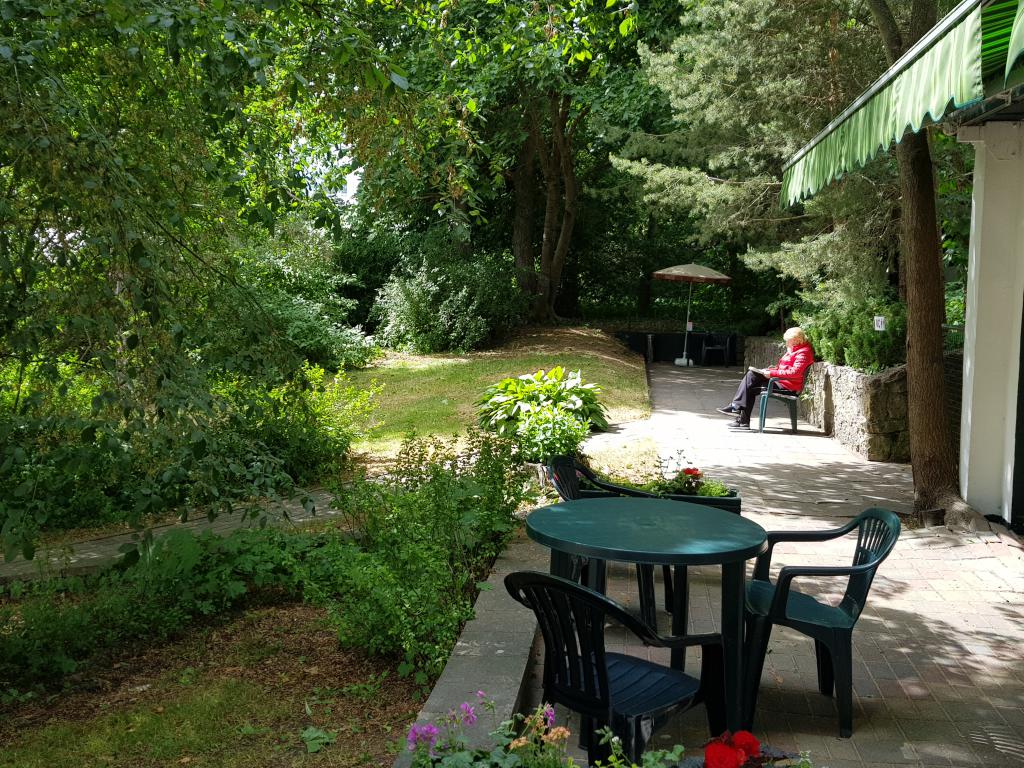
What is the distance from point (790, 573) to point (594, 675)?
109 centimetres

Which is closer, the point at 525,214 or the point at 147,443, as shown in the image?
the point at 147,443

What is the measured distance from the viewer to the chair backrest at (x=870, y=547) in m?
4.05

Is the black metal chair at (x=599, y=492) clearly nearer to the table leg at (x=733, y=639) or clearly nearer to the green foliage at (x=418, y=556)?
the green foliage at (x=418, y=556)

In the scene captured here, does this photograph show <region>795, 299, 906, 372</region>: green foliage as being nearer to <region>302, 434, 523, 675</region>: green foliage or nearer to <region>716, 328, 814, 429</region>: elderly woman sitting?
<region>716, 328, 814, 429</region>: elderly woman sitting

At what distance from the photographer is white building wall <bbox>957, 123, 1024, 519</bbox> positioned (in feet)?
25.1

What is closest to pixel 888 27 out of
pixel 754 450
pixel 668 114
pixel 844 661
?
pixel 754 450

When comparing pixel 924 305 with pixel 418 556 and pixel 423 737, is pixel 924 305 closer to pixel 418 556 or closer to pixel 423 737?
pixel 418 556

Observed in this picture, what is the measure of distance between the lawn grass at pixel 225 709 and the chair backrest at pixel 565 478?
1431 mm

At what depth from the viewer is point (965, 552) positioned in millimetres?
7008

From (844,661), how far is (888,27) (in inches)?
240

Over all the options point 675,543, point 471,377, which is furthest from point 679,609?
point 471,377

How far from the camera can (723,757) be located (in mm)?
2363

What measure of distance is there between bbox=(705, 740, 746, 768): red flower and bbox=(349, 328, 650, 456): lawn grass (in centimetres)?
833

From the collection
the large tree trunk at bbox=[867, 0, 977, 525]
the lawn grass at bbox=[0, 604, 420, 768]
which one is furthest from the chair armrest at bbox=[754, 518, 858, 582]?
the large tree trunk at bbox=[867, 0, 977, 525]
